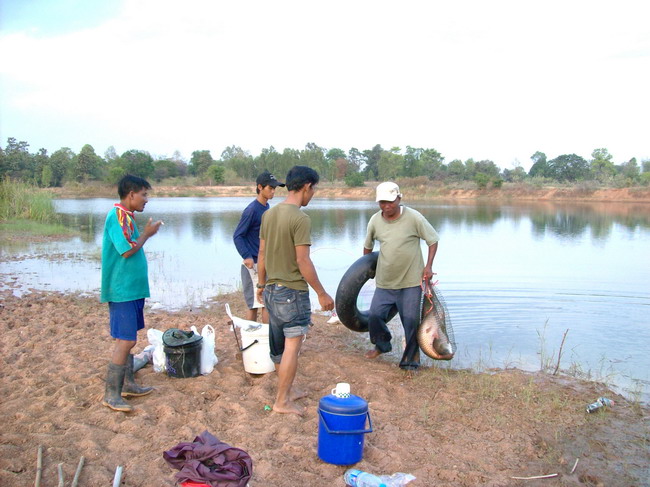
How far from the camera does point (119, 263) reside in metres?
4.14

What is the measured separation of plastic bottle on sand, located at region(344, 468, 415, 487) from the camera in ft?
10.4

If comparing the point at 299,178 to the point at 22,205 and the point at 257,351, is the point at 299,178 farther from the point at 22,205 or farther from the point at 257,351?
the point at 22,205

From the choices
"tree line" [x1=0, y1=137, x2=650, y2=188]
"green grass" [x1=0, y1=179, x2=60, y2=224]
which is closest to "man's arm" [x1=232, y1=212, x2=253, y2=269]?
"green grass" [x1=0, y1=179, x2=60, y2=224]

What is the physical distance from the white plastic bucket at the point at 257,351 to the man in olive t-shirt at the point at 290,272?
0.75 metres

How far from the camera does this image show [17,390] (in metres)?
4.41

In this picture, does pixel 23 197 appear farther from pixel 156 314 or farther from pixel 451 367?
pixel 451 367

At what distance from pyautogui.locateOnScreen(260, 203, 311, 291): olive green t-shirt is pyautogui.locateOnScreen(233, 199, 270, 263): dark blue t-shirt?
1.33 m

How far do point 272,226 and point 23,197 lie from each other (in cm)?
2082

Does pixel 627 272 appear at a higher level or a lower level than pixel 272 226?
lower

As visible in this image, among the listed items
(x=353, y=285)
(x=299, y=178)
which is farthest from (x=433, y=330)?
(x=299, y=178)

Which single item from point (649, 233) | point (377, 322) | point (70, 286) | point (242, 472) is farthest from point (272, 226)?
point (649, 233)

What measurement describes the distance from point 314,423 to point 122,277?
1786mm

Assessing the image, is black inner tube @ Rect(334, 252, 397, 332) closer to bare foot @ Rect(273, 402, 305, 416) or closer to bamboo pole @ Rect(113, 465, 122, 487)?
bare foot @ Rect(273, 402, 305, 416)

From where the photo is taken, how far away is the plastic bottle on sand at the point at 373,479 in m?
3.17
